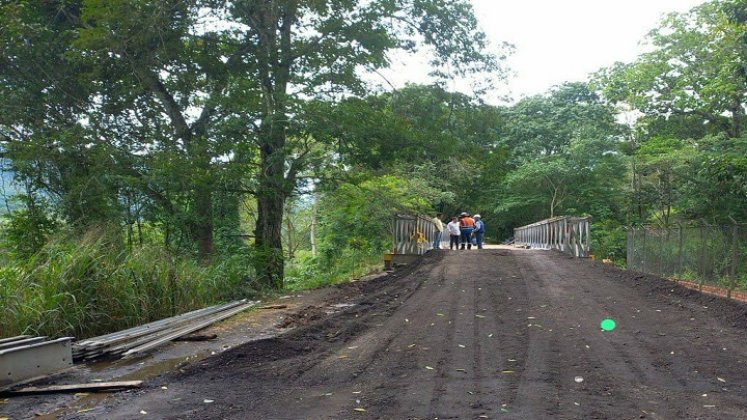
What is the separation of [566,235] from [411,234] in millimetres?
5551

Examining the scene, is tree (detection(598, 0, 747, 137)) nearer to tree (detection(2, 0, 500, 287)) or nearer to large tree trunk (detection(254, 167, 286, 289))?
tree (detection(2, 0, 500, 287))

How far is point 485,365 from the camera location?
618 cm

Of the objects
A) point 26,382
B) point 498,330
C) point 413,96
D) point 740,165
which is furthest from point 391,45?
point 26,382

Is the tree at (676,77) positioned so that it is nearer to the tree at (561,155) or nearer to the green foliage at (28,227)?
the tree at (561,155)

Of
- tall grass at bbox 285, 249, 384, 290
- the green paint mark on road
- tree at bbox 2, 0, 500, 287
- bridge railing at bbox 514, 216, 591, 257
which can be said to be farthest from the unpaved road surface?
tall grass at bbox 285, 249, 384, 290

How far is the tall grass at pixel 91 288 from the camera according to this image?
7.39 m

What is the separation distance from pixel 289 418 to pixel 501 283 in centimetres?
862

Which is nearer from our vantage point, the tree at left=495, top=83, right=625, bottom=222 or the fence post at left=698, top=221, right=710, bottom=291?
the fence post at left=698, top=221, right=710, bottom=291

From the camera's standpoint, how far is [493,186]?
43.8 m

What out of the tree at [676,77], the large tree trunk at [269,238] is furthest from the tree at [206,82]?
the tree at [676,77]

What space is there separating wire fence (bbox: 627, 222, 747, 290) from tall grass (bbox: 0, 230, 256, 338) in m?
9.04

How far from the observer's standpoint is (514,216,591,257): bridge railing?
19.8 m

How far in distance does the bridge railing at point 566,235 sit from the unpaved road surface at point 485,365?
8.79m

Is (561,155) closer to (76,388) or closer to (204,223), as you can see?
(204,223)
